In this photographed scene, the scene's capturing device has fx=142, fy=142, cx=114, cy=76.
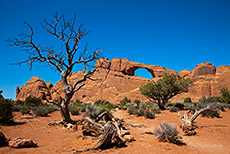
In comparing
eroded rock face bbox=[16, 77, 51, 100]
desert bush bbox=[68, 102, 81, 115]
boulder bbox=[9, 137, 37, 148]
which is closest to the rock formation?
eroded rock face bbox=[16, 77, 51, 100]

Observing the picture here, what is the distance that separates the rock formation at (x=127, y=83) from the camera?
170ft

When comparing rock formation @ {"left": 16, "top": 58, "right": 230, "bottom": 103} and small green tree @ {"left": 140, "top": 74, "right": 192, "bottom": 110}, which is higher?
rock formation @ {"left": 16, "top": 58, "right": 230, "bottom": 103}

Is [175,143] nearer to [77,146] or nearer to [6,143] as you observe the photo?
[77,146]

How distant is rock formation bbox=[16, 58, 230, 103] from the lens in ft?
170

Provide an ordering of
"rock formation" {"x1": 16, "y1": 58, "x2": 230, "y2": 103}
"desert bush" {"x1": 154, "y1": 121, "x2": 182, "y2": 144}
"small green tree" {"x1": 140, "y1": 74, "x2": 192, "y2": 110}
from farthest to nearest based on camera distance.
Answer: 1. "rock formation" {"x1": 16, "y1": 58, "x2": 230, "y2": 103}
2. "small green tree" {"x1": 140, "y1": 74, "x2": 192, "y2": 110}
3. "desert bush" {"x1": 154, "y1": 121, "x2": 182, "y2": 144}

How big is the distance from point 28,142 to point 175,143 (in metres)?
5.67

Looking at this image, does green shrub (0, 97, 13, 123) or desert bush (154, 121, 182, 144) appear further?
green shrub (0, 97, 13, 123)

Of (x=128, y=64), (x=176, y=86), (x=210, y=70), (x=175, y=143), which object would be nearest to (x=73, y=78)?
(x=128, y=64)

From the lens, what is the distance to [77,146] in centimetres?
536

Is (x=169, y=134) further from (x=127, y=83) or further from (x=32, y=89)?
(x=32, y=89)

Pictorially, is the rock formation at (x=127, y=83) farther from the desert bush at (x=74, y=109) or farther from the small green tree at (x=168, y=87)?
the desert bush at (x=74, y=109)

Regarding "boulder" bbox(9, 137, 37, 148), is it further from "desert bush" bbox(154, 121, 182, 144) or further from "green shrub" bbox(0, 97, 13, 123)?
"green shrub" bbox(0, 97, 13, 123)

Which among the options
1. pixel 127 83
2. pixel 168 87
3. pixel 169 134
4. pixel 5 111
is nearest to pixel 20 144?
pixel 169 134

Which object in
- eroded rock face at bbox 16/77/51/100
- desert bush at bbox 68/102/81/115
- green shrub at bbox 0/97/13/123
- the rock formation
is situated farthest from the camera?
eroded rock face at bbox 16/77/51/100
